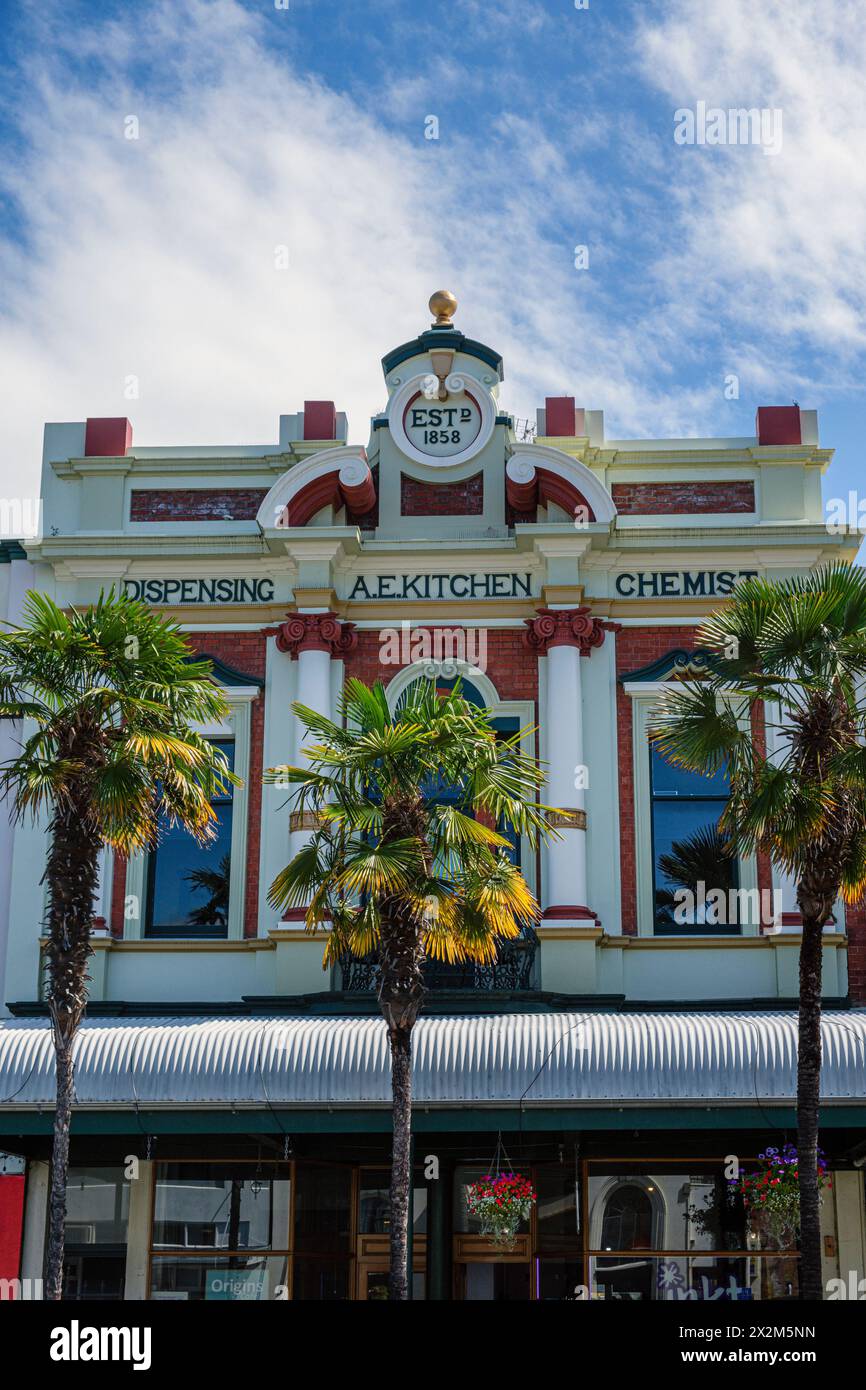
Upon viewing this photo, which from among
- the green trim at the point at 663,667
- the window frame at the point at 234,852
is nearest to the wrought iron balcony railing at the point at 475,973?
the window frame at the point at 234,852

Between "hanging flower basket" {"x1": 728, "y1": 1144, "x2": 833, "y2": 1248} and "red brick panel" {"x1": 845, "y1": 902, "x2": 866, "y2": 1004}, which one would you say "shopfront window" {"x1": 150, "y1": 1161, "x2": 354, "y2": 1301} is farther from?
"red brick panel" {"x1": 845, "y1": 902, "x2": 866, "y2": 1004}

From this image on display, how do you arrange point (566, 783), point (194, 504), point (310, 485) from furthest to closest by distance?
point (194, 504), point (310, 485), point (566, 783)

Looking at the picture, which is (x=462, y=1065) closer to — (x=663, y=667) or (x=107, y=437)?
(x=663, y=667)

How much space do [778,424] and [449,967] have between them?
7920mm

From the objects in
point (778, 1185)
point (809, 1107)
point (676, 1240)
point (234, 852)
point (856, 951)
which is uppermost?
point (234, 852)

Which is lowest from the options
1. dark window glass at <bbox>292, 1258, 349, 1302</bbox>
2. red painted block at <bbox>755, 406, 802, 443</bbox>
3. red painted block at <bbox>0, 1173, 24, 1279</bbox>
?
dark window glass at <bbox>292, 1258, 349, 1302</bbox>

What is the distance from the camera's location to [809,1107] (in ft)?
50.4

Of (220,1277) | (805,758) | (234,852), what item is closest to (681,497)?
(805,758)

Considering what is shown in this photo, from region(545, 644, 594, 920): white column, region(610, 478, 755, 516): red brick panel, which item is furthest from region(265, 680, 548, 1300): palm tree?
region(610, 478, 755, 516): red brick panel

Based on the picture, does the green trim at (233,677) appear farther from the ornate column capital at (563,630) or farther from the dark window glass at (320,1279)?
the dark window glass at (320,1279)

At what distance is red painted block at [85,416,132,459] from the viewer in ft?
73.6

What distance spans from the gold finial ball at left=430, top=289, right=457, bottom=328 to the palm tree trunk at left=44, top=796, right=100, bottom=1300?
9.09m
